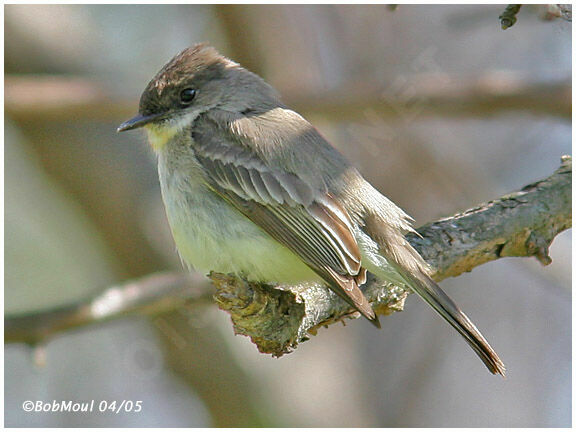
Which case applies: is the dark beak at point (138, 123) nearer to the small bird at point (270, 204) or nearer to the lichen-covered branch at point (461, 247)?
the small bird at point (270, 204)

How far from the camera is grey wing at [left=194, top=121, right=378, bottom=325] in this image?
3.19 meters

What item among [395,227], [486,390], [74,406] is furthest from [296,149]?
[486,390]

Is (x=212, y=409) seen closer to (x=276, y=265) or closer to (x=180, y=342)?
(x=180, y=342)

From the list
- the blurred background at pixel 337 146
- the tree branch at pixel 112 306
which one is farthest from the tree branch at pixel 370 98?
the tree branch at pixel 112 306

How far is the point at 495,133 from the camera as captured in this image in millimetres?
7832

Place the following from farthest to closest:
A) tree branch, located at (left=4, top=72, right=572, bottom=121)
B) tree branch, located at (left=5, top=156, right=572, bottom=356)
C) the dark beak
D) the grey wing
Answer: tree branch, located at (left=4, top=72, right=572, bottom=121) → the dark beak → the grey wing → tree branch, located at (left=5, top=156, right=572, bottom=356)

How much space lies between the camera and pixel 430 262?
3.61 metres

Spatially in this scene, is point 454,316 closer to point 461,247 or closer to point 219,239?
point 461,247

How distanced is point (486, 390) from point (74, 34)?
5100 mm

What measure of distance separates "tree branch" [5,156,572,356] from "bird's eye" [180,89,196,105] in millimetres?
1167

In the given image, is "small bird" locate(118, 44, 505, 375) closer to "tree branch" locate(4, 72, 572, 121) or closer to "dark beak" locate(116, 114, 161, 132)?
"dark beak" locate(116, 114, 161, 132)

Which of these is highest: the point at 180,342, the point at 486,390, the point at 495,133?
the point at 495,133

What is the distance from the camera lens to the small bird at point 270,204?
3273 mm

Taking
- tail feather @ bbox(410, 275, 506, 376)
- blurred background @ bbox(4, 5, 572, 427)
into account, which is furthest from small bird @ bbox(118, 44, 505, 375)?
blurred background @ bbox(4, 5, 572, 427)
